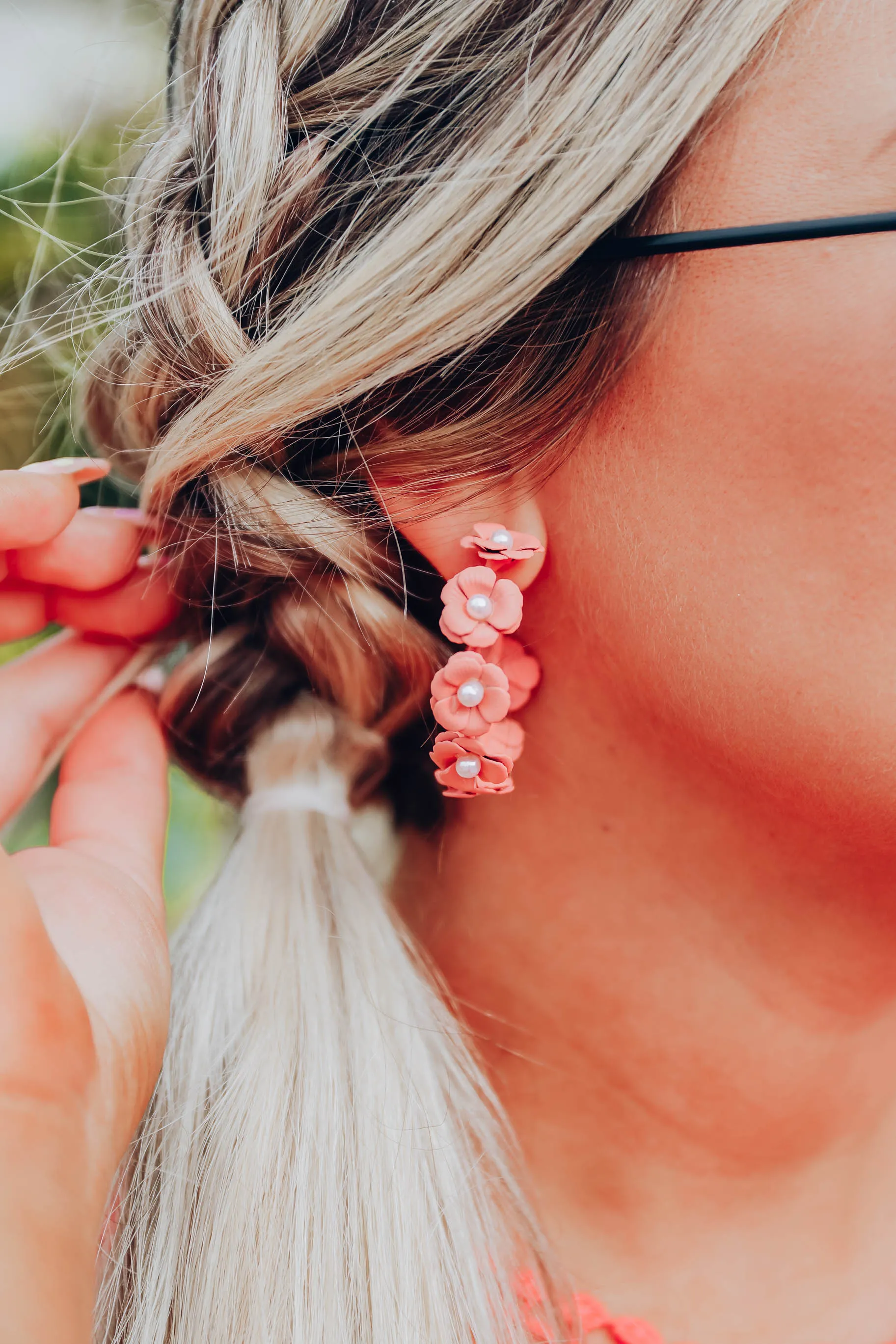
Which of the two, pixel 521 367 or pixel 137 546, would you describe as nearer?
pixel 521 367

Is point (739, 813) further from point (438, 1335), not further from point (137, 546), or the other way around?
point (137, 546)

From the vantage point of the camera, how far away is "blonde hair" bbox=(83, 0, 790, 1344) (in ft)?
2.90

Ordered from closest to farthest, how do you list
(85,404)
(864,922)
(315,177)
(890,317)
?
(890,317), (315,177), (864,922), (85,404)

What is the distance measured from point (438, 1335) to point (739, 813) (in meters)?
0.56

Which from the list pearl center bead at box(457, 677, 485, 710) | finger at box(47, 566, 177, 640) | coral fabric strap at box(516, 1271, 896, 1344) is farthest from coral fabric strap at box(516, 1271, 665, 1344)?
finger at box(47, 566, 177, 640)

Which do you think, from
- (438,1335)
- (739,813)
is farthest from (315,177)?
(438,1335)

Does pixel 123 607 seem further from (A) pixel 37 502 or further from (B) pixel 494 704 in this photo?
(B) pixel 494 704

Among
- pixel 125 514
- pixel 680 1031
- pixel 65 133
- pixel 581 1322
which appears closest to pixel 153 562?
pixel 125 514

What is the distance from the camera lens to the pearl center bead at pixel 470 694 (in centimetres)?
93

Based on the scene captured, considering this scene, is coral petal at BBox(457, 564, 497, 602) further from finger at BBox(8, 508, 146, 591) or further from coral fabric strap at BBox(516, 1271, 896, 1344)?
coral fabric strap at BBox(516, 1271, 896, 1344)

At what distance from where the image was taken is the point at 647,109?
0.86m

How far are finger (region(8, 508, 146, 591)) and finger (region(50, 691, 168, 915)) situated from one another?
0.49 feet

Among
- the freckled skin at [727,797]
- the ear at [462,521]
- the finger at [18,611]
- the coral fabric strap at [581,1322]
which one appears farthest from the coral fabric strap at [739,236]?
the coral fabric strap at [581,1322]

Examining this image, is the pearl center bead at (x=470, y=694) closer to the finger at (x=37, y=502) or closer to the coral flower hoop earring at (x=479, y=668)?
the coral flower hoop earring at (x=479, y=668)
